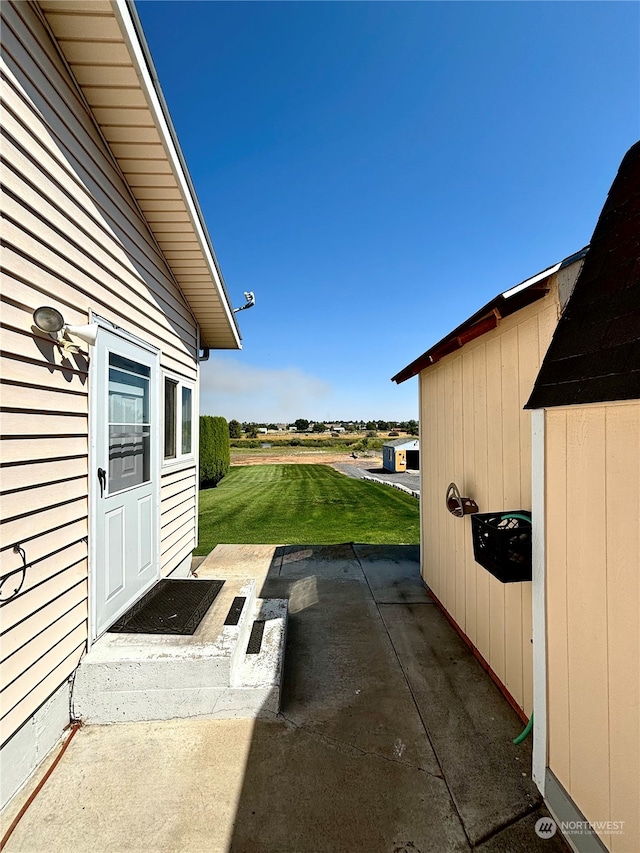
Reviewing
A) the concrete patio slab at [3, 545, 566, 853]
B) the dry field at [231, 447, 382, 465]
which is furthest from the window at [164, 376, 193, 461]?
the dry field at [231, 447, 382, 465]

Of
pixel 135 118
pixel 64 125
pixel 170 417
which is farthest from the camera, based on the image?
pixel 170 417

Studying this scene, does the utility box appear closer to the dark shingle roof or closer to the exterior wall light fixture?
the dark shingle roof

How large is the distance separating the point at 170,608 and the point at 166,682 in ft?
2.58

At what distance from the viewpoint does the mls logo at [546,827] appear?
1734 millimetres

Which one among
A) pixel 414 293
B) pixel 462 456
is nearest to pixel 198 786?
pixel 462 456

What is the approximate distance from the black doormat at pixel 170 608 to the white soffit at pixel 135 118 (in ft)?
11.7

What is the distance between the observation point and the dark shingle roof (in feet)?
4.53

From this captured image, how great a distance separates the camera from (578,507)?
1655 mm

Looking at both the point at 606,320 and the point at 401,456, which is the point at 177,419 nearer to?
the point at 606,320

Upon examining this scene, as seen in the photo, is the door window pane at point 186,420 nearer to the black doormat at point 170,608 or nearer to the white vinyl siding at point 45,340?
the black doormat at point 170,608

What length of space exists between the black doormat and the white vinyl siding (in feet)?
1.43

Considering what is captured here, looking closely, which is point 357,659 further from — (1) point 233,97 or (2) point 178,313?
(1) point 233,97

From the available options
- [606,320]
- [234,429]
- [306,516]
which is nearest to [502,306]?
[606,320]

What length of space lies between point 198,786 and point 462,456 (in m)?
3.13
